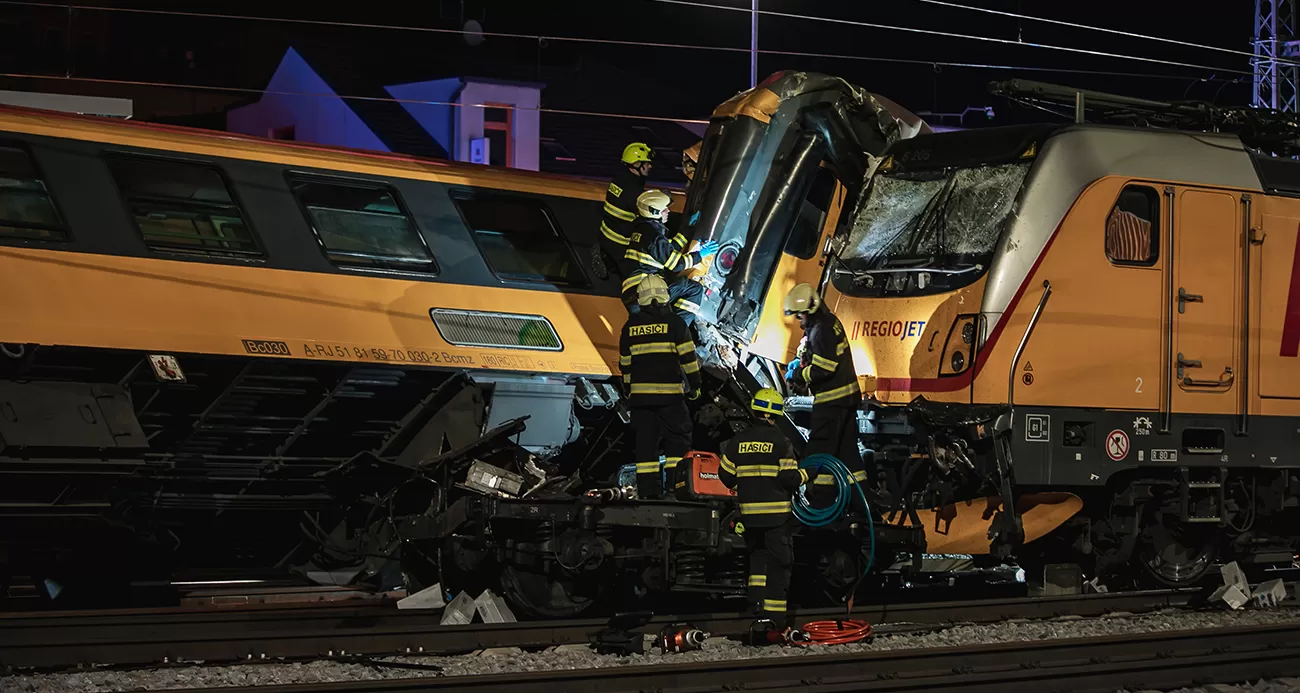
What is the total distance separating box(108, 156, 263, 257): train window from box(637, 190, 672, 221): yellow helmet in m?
2.86

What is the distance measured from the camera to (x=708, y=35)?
129 feet

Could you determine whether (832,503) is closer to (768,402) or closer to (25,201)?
(768,402)

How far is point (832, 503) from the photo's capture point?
10984 millimetres

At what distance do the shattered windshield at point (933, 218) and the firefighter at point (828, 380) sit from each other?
3.10ft

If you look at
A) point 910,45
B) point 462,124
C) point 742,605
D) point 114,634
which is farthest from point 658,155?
point 114,634

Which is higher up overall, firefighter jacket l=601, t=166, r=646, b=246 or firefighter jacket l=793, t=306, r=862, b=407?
firefighter jacket l=601, t=166, r=646, b=246

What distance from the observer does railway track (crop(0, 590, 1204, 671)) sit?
8984 millimetres

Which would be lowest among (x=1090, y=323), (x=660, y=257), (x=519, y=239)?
(x=1090, y=323)

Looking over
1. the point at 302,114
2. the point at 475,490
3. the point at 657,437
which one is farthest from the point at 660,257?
the point at 302,114

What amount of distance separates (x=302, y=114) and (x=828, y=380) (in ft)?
91.4

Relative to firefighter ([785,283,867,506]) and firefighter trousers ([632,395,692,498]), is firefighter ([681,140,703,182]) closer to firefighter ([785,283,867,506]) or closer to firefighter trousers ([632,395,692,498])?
firefighter ([785,283,867,506])

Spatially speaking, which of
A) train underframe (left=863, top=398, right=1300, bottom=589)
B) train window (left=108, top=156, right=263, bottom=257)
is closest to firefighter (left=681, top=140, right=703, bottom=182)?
train underframe (left=863, top=398, right=1300, bottom=589)

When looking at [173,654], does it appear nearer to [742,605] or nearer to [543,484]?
[543,484]

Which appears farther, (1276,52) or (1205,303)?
(1276,52)
